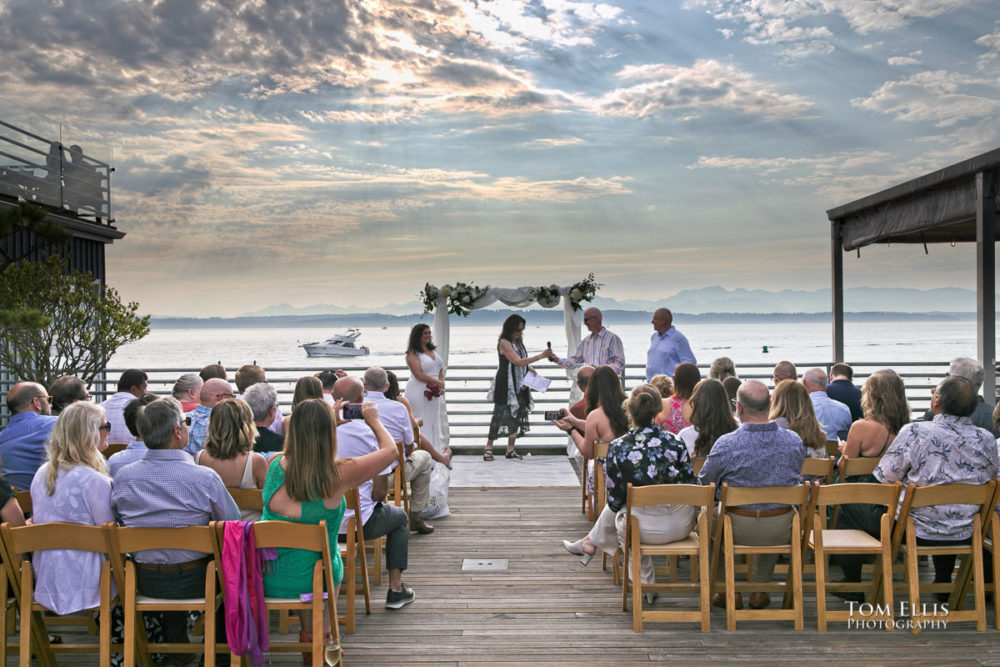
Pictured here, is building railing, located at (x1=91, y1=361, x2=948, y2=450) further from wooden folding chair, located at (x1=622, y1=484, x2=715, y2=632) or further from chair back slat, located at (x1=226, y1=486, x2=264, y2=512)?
wooden folding chair, located at (x1=622, y1=484, x2=715, y2=632)

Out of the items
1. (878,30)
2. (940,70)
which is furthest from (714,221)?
(878,30)

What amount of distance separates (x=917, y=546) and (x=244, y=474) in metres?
3.40

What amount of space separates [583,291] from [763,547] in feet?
19.3

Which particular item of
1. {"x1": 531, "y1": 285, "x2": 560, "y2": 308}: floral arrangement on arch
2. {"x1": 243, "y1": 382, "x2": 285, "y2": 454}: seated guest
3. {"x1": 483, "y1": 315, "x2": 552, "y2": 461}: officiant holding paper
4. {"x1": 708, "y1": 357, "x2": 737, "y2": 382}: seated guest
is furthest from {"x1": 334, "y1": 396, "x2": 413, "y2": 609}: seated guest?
{"x1": 531, "y1": 285, "x2": 560, "y2": 308}: floral arrangement on arch

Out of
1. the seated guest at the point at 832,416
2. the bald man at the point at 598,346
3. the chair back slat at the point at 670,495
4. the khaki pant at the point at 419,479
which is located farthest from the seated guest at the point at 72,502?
the bald man at the point at 598,346

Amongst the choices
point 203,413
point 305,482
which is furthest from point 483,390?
point 305,482

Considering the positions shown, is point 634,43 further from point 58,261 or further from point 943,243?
point 58,261

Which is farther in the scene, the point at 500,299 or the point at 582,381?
the point at 500,299

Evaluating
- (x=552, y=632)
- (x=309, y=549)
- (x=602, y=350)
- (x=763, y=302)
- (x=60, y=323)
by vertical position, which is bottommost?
(x=552, y=632)

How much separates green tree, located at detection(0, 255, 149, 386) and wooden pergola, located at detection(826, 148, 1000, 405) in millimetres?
8659

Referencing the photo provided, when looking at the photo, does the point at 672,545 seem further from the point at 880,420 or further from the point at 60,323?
the point at 60,323

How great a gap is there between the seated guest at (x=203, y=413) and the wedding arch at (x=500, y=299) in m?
4.68

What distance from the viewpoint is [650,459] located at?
4148mm

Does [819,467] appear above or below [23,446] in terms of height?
below
